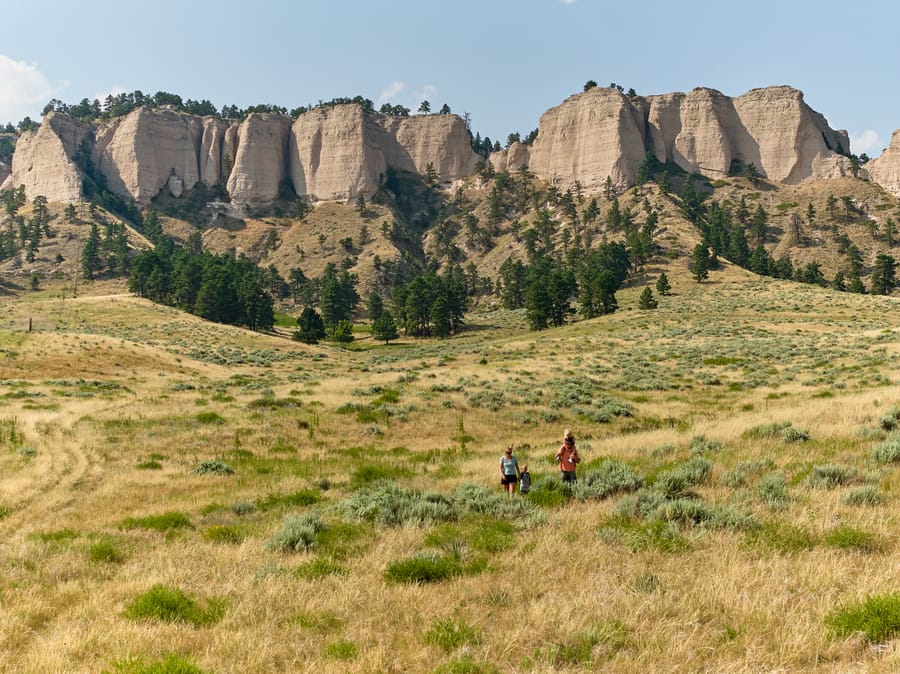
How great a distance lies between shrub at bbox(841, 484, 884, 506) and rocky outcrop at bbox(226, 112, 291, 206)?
202640 millimetres

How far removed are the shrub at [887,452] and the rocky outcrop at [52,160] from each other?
212181 mm

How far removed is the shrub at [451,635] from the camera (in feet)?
17.0

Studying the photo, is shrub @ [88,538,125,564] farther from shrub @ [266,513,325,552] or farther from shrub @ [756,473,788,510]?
shrub @ [756,473,788,510]

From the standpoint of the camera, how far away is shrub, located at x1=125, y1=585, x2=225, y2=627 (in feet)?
19.2

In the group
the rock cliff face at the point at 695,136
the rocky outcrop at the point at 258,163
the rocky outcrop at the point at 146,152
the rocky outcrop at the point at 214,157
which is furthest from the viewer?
the rocky outcrop at the point at 214,157

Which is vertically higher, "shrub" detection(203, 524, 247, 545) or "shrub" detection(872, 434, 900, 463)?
"shrub" detection(872, 434, 900, 463)

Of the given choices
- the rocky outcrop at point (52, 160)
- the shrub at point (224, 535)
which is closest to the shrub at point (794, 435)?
the shrub at point (224, 535)

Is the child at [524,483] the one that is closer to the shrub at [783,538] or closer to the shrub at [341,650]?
the shrub at [783,538]

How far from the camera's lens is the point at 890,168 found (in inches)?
5679

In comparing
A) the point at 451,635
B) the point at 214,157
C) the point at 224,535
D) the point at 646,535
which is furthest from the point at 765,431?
the point at 214,157

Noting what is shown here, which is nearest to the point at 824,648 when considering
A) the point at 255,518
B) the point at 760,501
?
the point at 760,501

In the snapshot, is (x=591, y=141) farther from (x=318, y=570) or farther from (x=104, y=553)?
(x=104, y=553)

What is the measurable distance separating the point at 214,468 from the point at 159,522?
17.3ft

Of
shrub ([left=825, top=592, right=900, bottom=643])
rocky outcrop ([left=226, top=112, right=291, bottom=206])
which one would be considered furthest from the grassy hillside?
rocky outcrop ([left=226, top=112, right=291, bottom=206])
